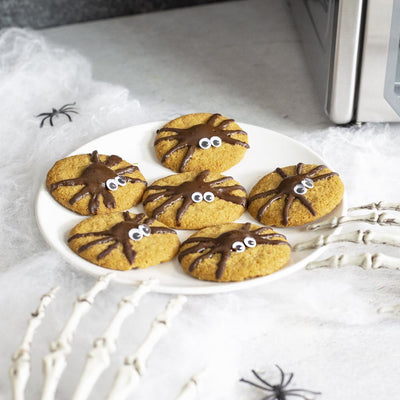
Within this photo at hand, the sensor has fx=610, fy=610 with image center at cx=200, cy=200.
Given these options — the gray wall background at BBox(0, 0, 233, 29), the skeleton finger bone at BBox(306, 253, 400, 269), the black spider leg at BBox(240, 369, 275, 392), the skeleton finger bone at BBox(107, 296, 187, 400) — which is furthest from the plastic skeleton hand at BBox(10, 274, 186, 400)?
the gray wall background at BBox(0, 0, 233, 29)

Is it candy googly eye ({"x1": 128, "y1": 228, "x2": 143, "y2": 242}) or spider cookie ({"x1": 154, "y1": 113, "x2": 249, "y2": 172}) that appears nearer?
candy googly eye ({"x1": 128, "y1": 228, "x2": 143, "y2": 242})

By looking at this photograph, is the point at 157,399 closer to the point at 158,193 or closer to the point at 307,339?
the point at 307,339

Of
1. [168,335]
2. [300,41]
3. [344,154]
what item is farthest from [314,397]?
[300,41]

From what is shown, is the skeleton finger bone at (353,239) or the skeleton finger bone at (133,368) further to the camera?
the skeleton finger bone at (353,239)

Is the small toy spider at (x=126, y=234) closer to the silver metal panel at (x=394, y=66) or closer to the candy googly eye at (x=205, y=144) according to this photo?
the candy googly eye at (x=205, y=144)

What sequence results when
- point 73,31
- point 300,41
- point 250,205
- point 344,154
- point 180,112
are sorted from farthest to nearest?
point 73,31, point 300,41, point 180,112, point 344,154, point 250,205

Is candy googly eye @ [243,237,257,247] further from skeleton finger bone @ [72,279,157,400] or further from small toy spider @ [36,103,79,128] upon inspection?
small toy spider @ [36,103,79,128]

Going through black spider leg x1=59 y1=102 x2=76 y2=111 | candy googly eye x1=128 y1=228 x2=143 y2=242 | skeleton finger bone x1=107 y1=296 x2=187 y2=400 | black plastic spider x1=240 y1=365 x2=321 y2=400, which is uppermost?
skeleton finger bone x1=107 y1=296 x2=187 y2=400

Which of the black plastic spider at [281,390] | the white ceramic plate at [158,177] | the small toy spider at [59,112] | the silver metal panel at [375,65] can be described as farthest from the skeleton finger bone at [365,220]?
the small toy spider at [59,112]
